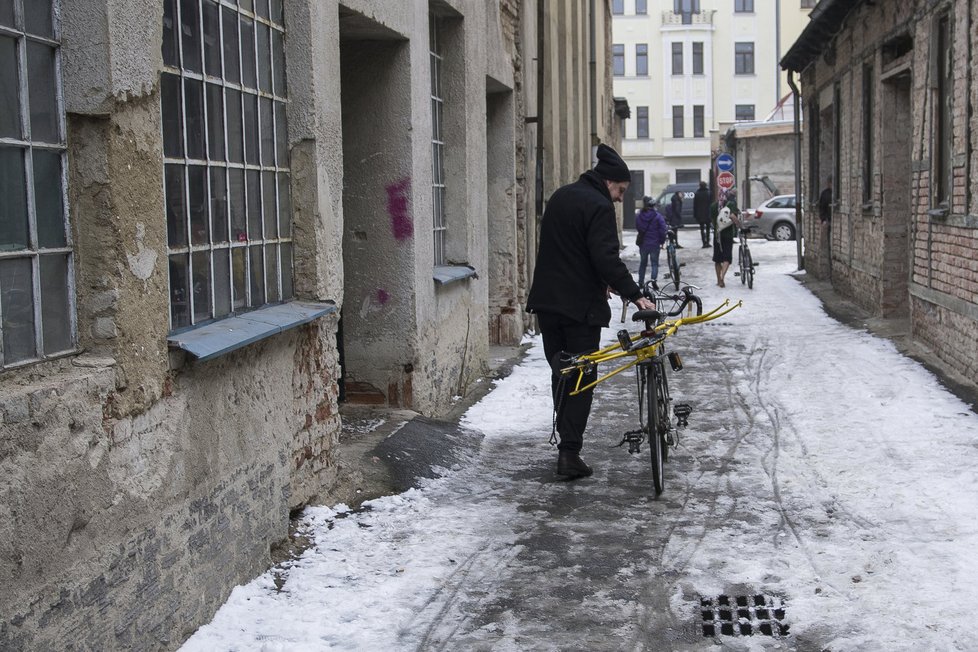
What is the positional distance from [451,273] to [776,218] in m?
27.7

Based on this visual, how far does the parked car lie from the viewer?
35562mm

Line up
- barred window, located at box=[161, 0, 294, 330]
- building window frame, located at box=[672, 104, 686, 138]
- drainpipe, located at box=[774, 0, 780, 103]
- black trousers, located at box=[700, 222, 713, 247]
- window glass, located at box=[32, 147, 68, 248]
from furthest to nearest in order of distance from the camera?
1. building window frame, located at box=[672, 104, 686, 138]
2. drainpipe, located at box=[774, 0, 780, 103]
3. black trousers, located at box=[700, 222, 713, 247]
4. barred window, located at box=[161, 0, 294, 330]
5. window glass, located at box=[32, 147, 68, 248]

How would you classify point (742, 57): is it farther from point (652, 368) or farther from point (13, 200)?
point (13, 200)

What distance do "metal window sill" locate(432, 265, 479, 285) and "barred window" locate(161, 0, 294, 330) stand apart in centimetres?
295

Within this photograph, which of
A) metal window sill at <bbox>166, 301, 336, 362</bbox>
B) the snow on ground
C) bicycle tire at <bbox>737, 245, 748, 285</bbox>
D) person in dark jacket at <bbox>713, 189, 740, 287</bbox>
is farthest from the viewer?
bicycle tire at <bbox>737, 245, 748, 285</bbox>

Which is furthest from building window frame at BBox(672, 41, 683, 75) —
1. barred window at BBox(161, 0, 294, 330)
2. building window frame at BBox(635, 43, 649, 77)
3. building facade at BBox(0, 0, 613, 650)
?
barred window at BBox(161, 0, 294, 330)

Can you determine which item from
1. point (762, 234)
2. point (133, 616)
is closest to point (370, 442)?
point (133, 616)

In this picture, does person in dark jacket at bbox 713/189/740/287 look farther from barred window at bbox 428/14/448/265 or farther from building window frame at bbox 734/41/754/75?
building window frame at bbox 734/41/754/75

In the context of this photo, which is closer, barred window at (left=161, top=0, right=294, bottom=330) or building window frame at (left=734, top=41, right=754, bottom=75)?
barred window at (left=161, top=0, right=294, bottom=330)

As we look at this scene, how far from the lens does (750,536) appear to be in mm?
5863

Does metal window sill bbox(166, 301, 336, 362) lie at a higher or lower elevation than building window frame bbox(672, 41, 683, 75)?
lower

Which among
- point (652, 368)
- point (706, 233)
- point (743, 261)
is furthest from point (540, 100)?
point (706, 233)

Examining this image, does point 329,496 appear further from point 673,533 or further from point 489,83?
point 489,83

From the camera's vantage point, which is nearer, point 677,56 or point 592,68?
point 592,68
